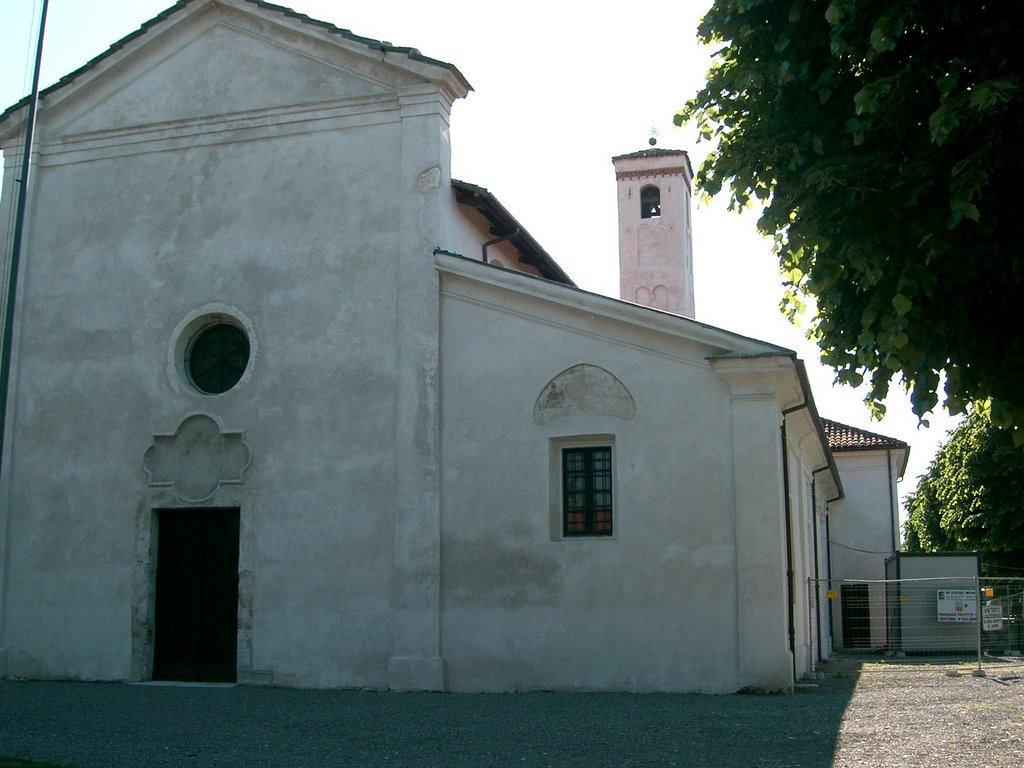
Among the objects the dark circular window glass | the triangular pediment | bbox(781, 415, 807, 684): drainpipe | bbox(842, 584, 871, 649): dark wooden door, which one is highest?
the triangular pediment

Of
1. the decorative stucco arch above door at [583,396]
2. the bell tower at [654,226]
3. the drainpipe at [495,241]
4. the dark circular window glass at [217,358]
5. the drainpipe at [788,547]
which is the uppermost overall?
the bell tower at [654,226]

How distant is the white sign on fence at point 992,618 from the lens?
22.8 m

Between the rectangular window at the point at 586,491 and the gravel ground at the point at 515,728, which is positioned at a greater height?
the rectangular window at the point at 586,491

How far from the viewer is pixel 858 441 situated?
99.1 feet

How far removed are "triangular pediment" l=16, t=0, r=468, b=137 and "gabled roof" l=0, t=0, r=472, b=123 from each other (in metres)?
0.02

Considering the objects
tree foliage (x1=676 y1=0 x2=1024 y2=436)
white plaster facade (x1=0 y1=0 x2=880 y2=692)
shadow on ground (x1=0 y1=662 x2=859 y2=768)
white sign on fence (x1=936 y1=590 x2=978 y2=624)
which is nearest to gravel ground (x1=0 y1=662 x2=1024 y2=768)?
shadow on ground (x1=0 y1=662 x2=859 y2=768)

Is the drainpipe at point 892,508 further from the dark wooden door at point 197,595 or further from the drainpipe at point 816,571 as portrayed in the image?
the dark wooden door at point 197,595

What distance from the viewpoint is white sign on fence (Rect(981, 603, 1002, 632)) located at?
22803mm

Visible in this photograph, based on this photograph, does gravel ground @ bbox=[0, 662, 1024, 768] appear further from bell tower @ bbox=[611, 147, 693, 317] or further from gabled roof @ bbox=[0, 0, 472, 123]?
bell tower @ bbox=[611, 147, 693, 317]

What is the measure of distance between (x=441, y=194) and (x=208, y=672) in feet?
24.0

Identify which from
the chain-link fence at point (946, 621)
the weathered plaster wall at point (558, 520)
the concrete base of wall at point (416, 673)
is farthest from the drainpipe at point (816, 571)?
the concrete base of wall at point (416, 673)

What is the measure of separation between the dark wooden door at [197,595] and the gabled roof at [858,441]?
18413 millimetres

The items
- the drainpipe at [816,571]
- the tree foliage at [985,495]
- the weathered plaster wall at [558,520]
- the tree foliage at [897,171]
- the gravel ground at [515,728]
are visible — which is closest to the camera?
the tree foliage at [897,171]

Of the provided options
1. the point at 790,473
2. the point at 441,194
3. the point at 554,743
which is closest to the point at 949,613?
the point at 790,473
